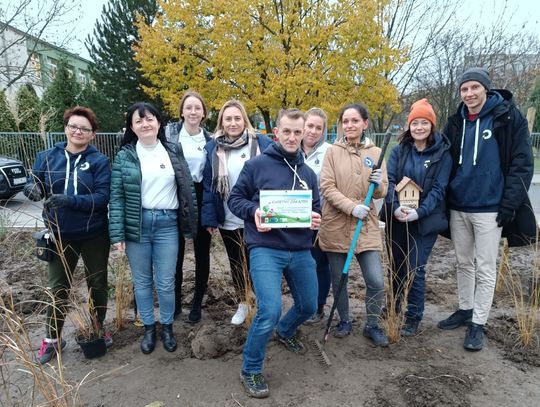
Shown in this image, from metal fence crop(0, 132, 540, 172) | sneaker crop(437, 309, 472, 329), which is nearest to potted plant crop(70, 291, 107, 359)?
sneaker crop(437, 309, 472, 329)

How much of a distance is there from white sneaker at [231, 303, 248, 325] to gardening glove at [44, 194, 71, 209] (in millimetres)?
1734

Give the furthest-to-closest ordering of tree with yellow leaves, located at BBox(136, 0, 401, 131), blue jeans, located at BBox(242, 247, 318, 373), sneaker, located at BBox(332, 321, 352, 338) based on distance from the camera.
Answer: tree with yellow leaves, located at BBox(136, 0, 401, 131)
sneaker, located at BBox(332, 321, 352, 338)
blue jeans, located at BBox(242, 247, 318, 373)

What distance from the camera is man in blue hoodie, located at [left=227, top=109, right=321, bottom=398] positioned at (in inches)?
102

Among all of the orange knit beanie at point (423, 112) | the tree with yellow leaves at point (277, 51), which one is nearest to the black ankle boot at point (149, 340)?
the orange knit beanie at point (423, 112)

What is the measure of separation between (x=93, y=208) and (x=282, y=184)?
1.40 metres

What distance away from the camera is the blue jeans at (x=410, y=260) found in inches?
130

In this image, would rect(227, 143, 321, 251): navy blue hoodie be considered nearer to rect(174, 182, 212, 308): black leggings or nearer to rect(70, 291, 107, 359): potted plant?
rect(174, 182, 212, 308): black leggings

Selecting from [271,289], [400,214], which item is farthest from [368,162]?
[271,289]

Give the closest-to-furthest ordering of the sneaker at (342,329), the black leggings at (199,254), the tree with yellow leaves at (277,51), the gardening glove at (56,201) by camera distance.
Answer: the gardening glove at (56,201)
the sneaker at (342,329)
the black leggings at (199,254)
the tree with yellow leaves at (277,51)

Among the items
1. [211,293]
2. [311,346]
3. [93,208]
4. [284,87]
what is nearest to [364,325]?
[311,346]

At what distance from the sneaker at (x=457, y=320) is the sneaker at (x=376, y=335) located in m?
0.67

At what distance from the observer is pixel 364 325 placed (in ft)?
12.0

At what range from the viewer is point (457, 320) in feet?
11.7

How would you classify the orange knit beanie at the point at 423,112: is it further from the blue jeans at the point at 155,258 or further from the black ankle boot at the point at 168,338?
the black ankle boot at the point at 168,338
